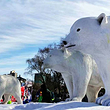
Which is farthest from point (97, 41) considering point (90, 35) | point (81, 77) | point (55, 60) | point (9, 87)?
point (9, 87)

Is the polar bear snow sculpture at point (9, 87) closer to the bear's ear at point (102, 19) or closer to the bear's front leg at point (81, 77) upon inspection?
the bear's front leg at point (81, 77)

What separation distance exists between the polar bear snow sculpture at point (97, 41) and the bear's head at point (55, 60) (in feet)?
6.23

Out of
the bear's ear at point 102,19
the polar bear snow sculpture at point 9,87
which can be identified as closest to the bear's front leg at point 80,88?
the bear's ear at point 102,19

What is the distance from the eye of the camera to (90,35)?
3334 mm

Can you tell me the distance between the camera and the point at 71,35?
3.66m

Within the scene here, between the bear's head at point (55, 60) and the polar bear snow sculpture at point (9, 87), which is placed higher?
the bear's head at point (55, 60)

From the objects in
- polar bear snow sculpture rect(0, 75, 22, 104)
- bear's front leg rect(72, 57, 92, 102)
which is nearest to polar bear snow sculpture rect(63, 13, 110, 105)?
bear's front leg rect(72, 57, 92, 102)

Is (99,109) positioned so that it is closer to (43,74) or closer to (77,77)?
(77,77)

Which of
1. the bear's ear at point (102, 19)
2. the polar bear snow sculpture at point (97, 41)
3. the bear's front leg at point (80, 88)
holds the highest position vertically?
the bear's ear at point (102, 19)

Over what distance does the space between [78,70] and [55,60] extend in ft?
2.73

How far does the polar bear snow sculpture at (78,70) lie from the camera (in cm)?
477

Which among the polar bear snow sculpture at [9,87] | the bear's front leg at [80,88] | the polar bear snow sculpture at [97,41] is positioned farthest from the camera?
the polar bear snow sculpture at [9,87]

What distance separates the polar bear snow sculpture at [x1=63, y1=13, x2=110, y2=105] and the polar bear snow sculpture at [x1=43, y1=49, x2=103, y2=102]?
1445 millimetres

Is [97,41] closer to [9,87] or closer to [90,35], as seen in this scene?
[90,35]
